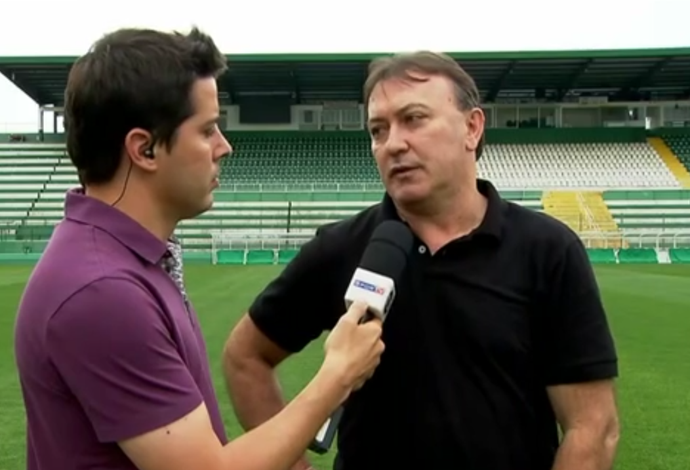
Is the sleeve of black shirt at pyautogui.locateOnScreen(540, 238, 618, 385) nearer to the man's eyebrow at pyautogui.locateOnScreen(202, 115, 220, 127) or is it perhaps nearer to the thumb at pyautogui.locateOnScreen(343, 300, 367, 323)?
the thumb at pyautogui.locateOnScreen(343, 300, 367, 323)

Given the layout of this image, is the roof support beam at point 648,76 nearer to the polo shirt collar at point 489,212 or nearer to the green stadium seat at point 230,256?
the green stadium seat at point 230,256

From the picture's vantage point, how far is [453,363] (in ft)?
8.29

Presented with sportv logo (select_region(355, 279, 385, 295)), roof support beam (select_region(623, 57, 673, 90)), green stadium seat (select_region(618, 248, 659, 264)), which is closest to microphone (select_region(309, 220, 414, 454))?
sportv logo (select_region(355, 279, 385, 295))

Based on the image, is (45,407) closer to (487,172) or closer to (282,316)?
(282,316)

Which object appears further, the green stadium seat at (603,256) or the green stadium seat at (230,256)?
the green stadium seat at (230,256)

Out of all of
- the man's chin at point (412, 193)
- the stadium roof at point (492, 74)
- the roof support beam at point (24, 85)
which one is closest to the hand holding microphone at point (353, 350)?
the man's chin at point (412, 193)

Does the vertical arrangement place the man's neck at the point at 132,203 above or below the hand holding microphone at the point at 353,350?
above

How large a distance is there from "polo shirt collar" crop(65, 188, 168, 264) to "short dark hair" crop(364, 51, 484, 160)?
928mm

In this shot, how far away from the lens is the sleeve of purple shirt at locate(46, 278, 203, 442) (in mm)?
1770

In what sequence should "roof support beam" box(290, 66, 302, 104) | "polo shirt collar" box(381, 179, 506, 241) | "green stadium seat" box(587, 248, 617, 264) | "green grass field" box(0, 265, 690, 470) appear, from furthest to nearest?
"roof support beam" box(290, 66, 302, 104) < "green stadium seat" box(587, 248, 617, 264) < "green grass field" box(0, 265, 690, 470) < "polo shirt collar" box(381, 179, 506, 241)

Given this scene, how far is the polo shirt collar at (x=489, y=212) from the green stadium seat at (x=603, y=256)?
99.8 ft

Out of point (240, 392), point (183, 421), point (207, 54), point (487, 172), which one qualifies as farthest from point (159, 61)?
point (487, 172)

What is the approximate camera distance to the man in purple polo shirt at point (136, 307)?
1.78 metres

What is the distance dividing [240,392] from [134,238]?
1.08 metres
